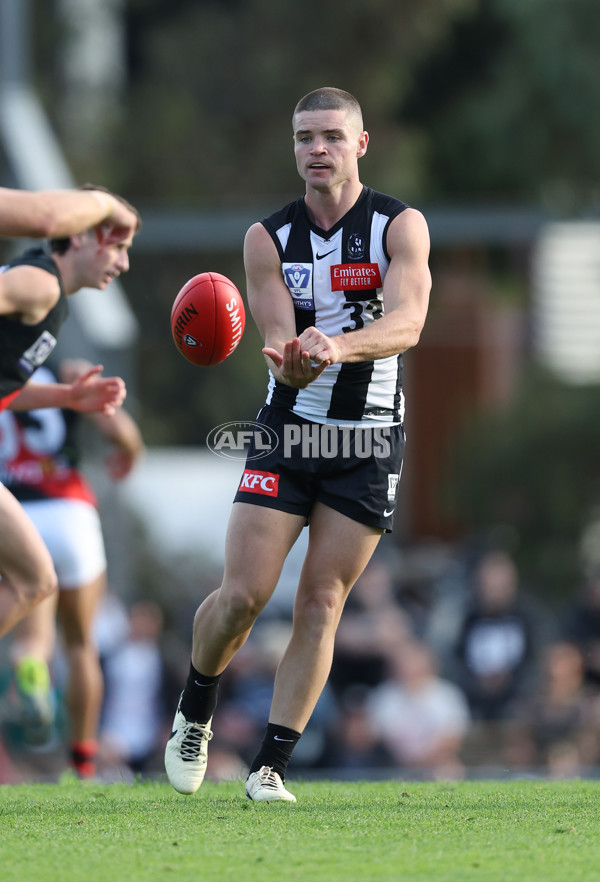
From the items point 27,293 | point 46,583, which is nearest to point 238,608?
point 46,583

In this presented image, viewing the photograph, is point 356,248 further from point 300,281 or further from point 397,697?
point 397,697

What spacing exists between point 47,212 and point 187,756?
2.35 meters

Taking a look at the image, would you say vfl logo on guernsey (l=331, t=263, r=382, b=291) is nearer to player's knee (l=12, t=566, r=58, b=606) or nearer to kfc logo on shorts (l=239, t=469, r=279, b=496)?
kfc logo on shorts (l=239, t=469, r=279, b=496)

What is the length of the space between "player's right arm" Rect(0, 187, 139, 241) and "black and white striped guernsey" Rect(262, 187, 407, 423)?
0.82 m

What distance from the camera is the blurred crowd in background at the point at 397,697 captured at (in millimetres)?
11531

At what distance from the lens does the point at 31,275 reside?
5840 mm

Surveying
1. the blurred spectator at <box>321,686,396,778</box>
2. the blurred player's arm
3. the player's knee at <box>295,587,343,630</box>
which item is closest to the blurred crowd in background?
the blurred spectator at <box>321,686,396,778</box>

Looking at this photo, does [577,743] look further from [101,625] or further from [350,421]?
[350,421]

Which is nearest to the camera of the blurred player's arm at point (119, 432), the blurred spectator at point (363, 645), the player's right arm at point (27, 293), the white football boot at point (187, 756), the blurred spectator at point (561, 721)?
the player's right arm at point (27, 293)

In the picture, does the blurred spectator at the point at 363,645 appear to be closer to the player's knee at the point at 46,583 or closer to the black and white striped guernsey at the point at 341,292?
the player's knee at the point at 46,583

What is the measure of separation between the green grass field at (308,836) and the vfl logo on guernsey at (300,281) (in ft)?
6.78

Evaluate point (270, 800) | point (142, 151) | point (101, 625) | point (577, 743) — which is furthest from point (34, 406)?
point (142, 151)

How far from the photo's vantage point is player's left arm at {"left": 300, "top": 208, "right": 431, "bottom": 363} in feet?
18.1

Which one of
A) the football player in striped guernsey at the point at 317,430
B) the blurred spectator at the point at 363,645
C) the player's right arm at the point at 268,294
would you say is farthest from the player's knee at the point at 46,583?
the blurred spectator at the point at 363,645
